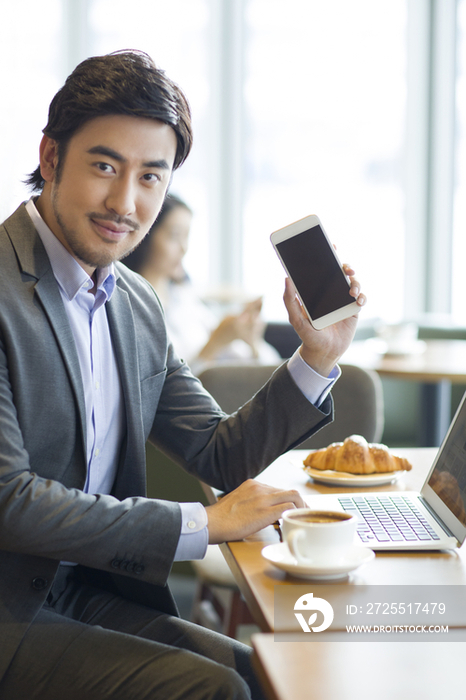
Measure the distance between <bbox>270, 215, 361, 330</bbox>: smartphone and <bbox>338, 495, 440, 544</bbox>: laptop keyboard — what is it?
30 centimetres

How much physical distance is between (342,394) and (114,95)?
3.19ft

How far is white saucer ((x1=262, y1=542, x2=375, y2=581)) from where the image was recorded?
2.72 ft

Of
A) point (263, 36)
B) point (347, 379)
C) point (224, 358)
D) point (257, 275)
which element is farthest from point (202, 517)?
→ point (263, 36)

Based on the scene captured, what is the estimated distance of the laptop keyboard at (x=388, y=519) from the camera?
3.21ft

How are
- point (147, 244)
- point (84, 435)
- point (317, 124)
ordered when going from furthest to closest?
1. point (317, 124)
2. point (147, 244)
3. point (84, 435)

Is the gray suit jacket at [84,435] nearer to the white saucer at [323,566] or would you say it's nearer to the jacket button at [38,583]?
the jacket button at [38,583]

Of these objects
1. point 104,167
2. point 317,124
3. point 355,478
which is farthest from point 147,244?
point 317,124

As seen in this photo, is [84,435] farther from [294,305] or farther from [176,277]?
[176,277]

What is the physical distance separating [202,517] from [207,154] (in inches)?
194

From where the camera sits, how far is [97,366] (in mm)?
1204

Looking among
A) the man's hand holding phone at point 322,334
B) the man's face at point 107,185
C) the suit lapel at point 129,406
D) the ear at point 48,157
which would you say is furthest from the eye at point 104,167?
the man's hand holding phone at point 322,334

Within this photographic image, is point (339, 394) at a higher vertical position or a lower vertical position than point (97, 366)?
lower

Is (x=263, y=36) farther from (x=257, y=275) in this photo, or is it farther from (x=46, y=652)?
(x=46, y=652)

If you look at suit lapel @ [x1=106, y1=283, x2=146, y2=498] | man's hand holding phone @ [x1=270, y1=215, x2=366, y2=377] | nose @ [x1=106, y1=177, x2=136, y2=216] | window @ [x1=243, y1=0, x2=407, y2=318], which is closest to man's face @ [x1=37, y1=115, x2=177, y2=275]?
nose @ [x1=106, y1=177, x2=136, y2=216]
